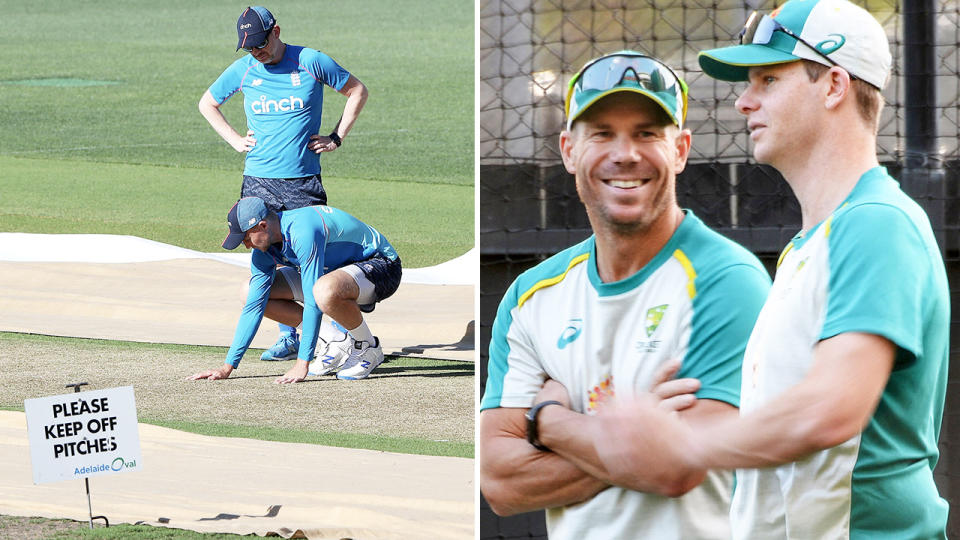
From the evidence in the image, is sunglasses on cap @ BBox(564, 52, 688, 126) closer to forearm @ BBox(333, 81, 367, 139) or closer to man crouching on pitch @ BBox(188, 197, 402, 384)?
man crouching on pitch @ BBox(188, 197, 402, 384)

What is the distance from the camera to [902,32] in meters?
2.19

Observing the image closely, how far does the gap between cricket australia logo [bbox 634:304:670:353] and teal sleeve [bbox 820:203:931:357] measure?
0.30 meters

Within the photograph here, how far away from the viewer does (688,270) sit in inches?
63.1

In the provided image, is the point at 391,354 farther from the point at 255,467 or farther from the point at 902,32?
the point at 902,32

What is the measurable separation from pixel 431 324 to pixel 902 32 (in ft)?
16.4

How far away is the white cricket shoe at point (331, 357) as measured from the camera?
6.06 metres

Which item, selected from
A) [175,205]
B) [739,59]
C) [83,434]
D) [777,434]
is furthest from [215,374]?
[777,434]

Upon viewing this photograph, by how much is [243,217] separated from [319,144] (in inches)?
31.5

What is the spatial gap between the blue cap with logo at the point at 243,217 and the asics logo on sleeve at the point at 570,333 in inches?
163

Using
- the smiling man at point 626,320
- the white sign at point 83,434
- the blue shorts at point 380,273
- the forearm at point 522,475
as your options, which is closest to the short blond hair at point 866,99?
the smiling man at point 626,320

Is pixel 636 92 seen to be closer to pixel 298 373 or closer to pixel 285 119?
pixel 298 373

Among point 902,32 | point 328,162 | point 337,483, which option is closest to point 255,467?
point 337,483

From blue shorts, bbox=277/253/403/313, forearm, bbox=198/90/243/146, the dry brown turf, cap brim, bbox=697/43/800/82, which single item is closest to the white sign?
the dry brown turf

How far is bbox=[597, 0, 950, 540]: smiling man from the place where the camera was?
1.29 metres
